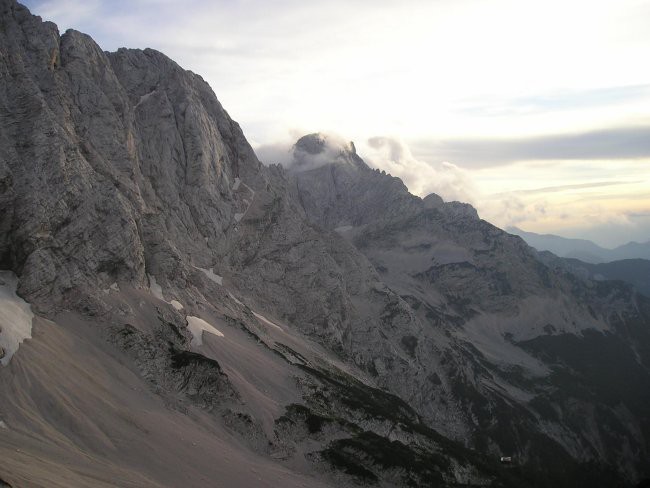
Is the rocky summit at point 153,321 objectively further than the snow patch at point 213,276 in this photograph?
No

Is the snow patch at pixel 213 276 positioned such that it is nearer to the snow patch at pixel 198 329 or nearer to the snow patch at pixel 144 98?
the snow patch at pixel 198 329

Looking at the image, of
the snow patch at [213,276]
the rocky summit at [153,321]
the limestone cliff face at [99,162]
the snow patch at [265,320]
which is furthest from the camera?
the snow patch at [265,320]

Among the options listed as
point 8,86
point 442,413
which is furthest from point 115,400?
point 442,413

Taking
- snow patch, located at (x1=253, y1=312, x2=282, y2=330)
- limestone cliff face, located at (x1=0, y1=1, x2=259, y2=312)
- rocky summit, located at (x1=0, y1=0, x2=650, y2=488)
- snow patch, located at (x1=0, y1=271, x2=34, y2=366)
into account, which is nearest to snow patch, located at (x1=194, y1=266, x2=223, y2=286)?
rocky summit, located at (x1=0, y1=0, x2=650, y2=488)

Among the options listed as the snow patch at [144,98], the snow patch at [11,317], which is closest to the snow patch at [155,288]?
the snow patch at [11,317]

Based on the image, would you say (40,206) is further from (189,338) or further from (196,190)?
(196,190)

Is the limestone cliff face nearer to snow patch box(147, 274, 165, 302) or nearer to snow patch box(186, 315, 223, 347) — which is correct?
snow patch box(147, 274, 165, 302)

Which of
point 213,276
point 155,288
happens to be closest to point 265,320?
point 213,276
